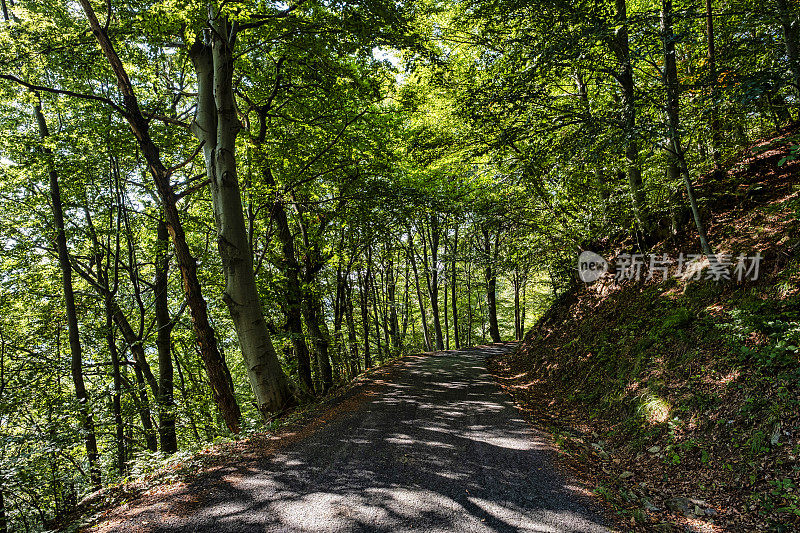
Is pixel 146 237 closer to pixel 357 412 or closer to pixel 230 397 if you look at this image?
pixel 230 397

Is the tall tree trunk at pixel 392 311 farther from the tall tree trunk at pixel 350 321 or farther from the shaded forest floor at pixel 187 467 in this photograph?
the shaded forest floor at pixel 187 467

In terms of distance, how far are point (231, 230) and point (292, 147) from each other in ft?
12.3

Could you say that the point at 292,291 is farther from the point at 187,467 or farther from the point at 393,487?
the point at 393,487

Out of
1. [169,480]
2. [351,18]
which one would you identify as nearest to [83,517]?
[169,480]

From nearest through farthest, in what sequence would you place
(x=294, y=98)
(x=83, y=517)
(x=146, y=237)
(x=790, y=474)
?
(x=790, y=474), (x=83, y=517), (x=294, y=98), (x=146, y=237)

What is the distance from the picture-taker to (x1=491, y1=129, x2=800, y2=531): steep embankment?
334cm

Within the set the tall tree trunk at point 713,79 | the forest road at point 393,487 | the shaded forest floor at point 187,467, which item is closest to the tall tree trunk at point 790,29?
the tall tree trunk at point 713,79

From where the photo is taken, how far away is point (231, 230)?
6.72 m

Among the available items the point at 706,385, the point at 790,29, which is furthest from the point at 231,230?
the point at 790,29

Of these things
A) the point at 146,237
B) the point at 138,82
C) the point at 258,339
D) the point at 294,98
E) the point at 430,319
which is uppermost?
the point at 138,82

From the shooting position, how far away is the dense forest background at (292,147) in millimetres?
5535

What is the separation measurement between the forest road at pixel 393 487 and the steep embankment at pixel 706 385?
2.11 ft

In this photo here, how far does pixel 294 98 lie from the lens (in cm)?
899

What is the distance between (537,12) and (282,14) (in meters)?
4.54
